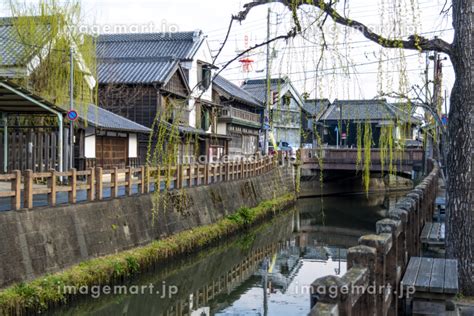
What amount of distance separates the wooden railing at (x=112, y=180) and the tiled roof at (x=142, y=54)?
7113mm

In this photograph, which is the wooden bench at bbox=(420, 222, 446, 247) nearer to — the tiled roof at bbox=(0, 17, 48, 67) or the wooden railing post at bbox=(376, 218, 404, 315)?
the wooden railing post at bbox=(376, 218, 404, 315)

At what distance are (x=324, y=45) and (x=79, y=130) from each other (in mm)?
17636

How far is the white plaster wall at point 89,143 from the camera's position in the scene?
21.2 meters

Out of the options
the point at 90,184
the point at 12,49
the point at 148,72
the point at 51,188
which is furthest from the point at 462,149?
the point at 148,72

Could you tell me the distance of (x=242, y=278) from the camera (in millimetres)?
14750

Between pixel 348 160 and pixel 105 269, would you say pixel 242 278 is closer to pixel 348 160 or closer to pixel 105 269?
pixel 105 269

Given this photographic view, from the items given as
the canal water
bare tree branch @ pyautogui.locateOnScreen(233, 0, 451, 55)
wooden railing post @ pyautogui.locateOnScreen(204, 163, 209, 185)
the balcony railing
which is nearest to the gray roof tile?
bare tree branch @ pyautogui.locateOnScreen(233, 0, 451, 55)

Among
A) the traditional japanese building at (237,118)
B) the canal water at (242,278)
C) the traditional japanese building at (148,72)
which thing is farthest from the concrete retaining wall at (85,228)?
the traditional japanese building at (237,118)

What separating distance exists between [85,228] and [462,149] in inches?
350

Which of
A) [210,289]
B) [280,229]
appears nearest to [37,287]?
[210,289]

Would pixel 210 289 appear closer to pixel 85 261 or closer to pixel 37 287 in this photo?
pixel 85 261

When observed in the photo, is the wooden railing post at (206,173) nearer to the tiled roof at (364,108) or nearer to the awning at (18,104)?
the awning at (18,104)

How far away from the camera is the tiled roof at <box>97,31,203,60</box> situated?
3142cm

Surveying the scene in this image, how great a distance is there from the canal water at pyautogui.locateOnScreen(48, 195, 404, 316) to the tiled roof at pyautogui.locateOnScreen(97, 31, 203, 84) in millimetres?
10705
